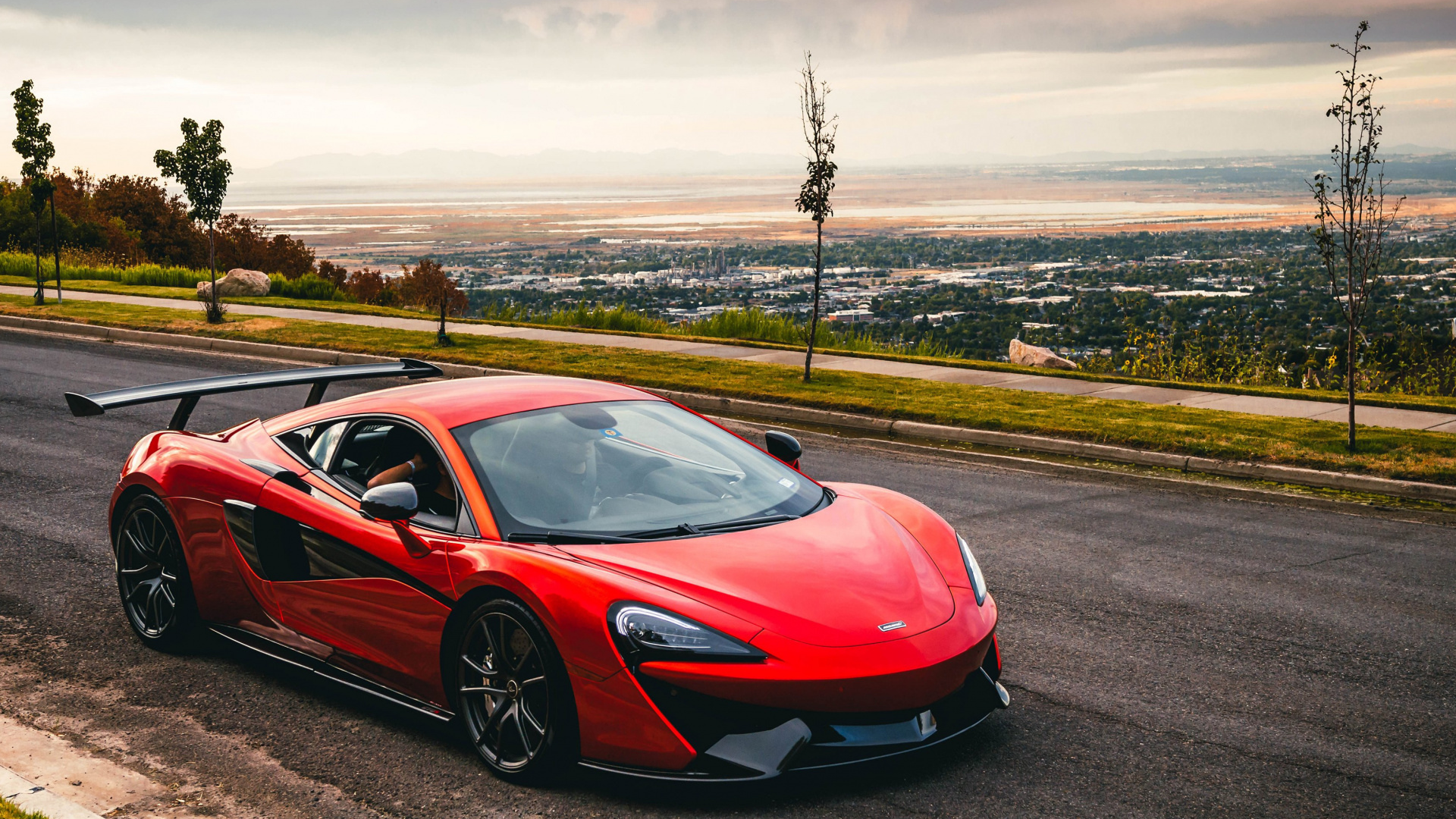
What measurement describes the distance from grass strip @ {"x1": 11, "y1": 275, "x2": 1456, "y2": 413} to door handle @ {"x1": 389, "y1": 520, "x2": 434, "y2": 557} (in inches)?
520

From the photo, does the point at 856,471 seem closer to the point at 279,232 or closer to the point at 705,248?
the point at 279,232

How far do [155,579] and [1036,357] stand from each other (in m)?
16.5

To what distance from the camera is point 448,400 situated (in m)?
5.20

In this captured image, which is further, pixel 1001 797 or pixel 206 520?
pixel 206 520

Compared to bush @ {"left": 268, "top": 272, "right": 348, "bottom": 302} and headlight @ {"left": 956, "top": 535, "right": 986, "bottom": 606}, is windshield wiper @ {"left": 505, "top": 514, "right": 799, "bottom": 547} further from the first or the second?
bush @ {"left": 268, "top": 272, "right": 348, "bottom": 302}

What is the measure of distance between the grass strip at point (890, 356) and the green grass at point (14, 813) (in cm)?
1454

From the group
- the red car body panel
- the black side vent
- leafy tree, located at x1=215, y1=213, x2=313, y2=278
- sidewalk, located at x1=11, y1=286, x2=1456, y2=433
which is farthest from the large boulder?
the black side vent

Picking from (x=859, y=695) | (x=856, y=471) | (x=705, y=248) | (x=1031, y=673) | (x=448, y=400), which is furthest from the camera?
(x=705, y=248)

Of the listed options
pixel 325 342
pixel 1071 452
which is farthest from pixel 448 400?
pixel 325 342

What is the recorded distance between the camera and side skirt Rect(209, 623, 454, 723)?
466 centimetres

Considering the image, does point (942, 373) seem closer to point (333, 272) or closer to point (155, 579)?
point (155, 579)

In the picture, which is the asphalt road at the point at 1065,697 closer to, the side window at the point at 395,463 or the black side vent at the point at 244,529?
the black side vent at the point at 244,529

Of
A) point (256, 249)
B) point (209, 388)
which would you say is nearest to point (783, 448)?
point (209, 388)

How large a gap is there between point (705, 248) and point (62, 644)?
57315 mm
